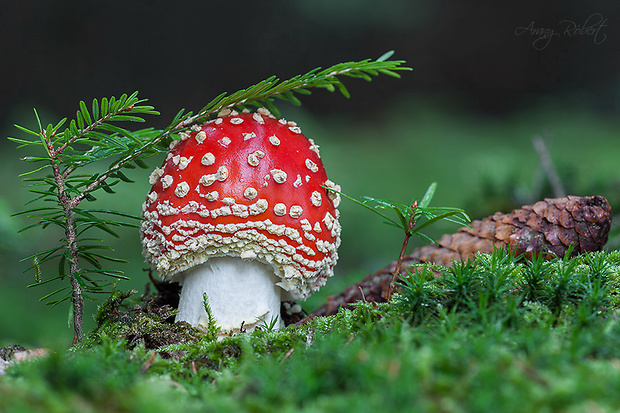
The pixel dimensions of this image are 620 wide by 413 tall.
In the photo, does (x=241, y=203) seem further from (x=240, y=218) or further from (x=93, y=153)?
(x=93, y=153)

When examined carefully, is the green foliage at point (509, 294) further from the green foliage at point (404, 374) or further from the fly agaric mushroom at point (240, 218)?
the fly agaric mushroom at point (240, 218)

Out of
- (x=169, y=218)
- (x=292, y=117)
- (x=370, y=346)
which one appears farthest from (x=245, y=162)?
(x=292, y=117)

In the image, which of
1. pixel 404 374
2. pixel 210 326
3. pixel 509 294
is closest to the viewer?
pixel 404 374

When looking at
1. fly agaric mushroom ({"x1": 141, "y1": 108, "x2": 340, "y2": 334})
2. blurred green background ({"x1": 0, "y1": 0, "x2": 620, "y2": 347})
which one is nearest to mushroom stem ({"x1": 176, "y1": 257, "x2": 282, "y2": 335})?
fly agaric mushroom ({"x1": 141, "y1": 108, "x2": 340, "y2": 334})

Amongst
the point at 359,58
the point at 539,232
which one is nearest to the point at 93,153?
the point at 539,232

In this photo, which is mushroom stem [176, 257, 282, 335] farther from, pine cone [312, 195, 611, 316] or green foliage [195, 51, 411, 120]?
green foliage [195, 51, 411, 120]

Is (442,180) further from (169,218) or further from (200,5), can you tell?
(200,5)
